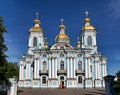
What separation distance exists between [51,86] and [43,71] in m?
3.78

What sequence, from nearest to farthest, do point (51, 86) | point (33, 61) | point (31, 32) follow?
1. point (51, 86)
2. point (33, 61)
3. point (31, 32)

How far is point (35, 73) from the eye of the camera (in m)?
51.0

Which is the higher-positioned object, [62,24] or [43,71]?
[62,24]

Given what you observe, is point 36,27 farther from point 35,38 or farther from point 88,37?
point 88,37

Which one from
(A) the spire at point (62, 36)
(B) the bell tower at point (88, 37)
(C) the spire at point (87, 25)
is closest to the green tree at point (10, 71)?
(A) the spire at point (62, 36)

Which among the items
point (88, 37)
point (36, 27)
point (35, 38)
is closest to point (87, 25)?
point (88, 37)

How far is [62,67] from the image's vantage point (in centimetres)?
5212

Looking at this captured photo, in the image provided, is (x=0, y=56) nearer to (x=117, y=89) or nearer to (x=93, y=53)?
(x=117, y=89)

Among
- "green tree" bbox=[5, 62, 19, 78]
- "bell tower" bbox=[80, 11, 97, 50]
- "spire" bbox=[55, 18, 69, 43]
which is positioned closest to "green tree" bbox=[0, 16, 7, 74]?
"green tree" bbox=[5, 62, 19, 78]

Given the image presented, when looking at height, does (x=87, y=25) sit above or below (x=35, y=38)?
above

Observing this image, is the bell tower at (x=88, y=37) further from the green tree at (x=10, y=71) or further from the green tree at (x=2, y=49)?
the green tree at (x=2, y=49)

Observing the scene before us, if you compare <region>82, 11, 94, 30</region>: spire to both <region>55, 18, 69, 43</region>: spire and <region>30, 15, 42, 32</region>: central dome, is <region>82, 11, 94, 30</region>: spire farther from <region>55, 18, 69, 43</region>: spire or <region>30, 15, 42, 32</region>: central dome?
<region>30, 15, 42, 32</region>: central dome

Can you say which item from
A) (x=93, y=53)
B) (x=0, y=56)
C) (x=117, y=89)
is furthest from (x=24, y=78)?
(x=117, y=89)

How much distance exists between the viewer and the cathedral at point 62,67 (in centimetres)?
5047
